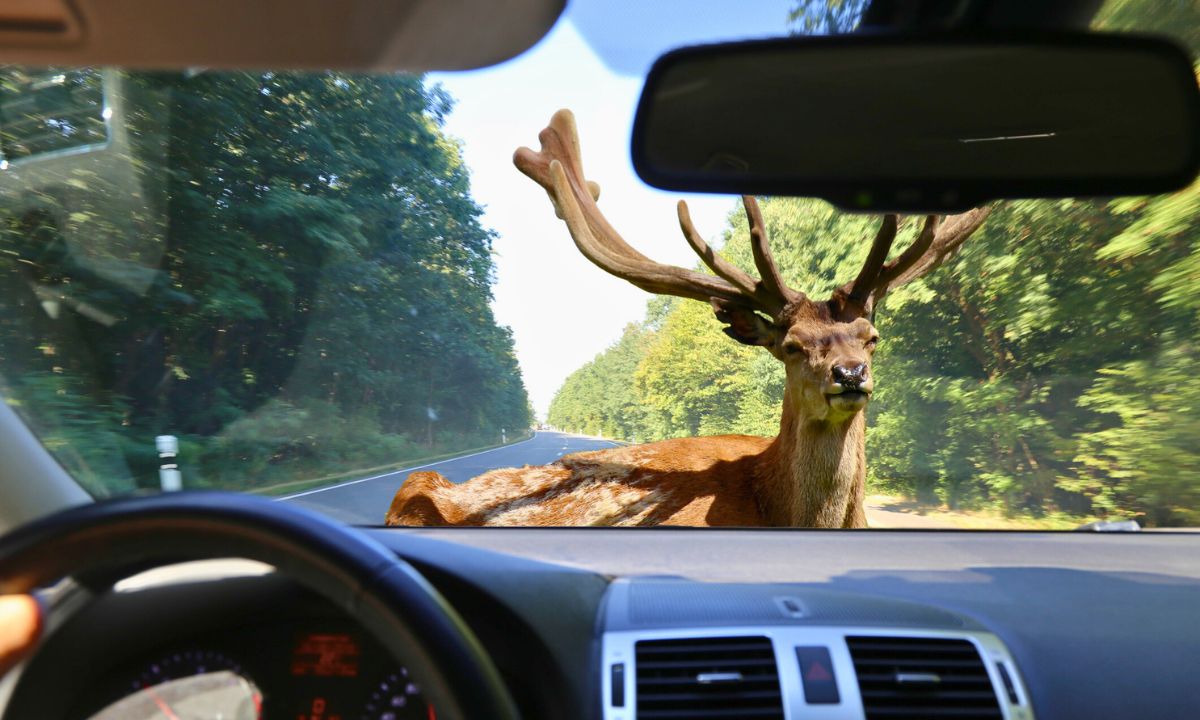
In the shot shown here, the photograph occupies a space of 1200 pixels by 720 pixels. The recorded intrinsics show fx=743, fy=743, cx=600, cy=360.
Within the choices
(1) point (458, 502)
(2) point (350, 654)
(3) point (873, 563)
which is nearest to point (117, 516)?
(2) point (350, 654)

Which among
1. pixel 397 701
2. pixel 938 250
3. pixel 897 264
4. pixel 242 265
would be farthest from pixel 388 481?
pixel 938 250

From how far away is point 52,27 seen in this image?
1.61 meters

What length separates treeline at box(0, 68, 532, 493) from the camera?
3281 mm

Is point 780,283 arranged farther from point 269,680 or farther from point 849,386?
point 269,680

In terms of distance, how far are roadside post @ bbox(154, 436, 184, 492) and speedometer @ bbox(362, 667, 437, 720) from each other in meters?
2.04

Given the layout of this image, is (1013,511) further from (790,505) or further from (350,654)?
(350,654)

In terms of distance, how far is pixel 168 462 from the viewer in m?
3.32

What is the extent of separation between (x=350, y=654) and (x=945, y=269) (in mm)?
3324

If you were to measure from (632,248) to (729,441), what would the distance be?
1.17 m

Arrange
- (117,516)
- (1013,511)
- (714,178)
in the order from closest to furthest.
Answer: (117,516) < (714,178) < (1013,511)

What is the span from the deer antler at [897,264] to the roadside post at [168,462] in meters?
3.12

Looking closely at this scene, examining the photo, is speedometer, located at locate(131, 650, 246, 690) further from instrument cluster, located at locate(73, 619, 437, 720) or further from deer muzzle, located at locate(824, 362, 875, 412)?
deer muzzle, located at locate(824, 362, 875, 412)

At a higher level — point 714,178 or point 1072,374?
point 714,178

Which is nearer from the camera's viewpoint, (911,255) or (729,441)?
(911,255)
